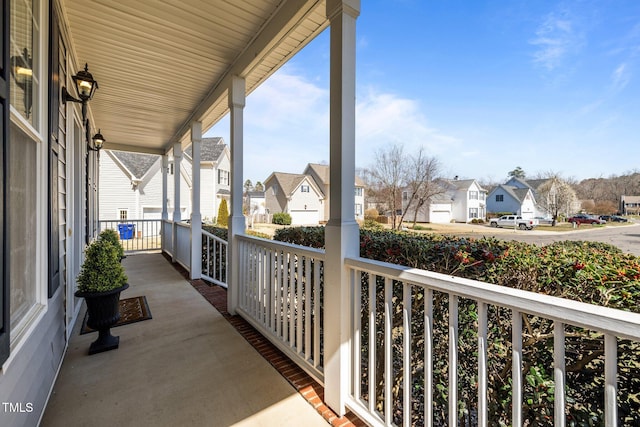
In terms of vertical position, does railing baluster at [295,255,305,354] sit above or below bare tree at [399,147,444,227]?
below

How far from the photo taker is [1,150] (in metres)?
1.05

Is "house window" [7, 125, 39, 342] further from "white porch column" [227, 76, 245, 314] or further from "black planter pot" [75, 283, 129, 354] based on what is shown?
"white porch column" [227, 76, 245, 314]

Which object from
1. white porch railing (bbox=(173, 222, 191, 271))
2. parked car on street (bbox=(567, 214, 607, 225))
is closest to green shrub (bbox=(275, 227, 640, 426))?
parked car on street (bbox=(567, 214, 607, 225))

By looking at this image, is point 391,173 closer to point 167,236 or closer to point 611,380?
point 167,236

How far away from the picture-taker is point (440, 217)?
2798 cm

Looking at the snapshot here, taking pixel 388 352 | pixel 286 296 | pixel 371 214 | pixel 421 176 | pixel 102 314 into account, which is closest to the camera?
pixel 388 352

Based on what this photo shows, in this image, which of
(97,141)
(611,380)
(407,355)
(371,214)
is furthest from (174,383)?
(371,214)

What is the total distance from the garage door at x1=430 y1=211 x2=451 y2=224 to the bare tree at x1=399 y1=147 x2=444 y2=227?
866 cm

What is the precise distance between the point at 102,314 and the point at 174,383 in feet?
3.54

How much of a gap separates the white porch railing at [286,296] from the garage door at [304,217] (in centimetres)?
2140

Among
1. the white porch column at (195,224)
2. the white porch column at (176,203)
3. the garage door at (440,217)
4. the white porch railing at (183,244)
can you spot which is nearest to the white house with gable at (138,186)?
the white porch column at (176,203)

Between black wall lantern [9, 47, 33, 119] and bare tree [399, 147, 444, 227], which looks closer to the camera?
black wall lantern [9, 47, 33, 119]

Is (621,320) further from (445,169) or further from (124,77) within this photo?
(445,169)

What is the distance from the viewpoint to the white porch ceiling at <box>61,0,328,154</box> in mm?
2473
